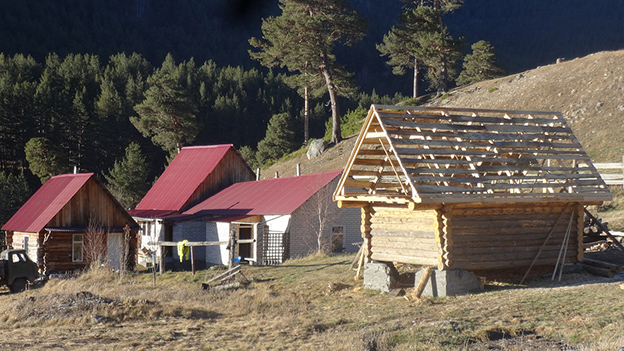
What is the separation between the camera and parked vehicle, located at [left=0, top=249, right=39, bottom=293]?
1236 inches

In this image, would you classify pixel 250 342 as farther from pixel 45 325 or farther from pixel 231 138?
pixel 231 138

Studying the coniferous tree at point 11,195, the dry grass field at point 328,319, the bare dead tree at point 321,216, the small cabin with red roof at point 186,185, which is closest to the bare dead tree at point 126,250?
the small cabin with red roof at point 186,185

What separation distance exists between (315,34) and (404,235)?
4339 cm

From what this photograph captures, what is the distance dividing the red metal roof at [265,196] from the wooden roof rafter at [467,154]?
39.1 feet

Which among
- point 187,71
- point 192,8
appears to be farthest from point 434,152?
point 192,8

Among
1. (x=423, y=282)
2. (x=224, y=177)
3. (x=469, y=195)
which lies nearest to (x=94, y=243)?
(x=224, y=177)

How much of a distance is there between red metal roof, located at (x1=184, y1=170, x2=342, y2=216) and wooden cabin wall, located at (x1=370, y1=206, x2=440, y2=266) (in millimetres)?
11107

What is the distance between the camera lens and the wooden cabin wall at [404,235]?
2119 centimetres

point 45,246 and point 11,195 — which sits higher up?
point 11,195

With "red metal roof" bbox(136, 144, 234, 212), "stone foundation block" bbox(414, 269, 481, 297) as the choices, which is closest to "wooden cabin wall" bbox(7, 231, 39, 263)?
"red metal roof" bbox(136, 144, 234, 212)

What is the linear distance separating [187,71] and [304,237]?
84532mm

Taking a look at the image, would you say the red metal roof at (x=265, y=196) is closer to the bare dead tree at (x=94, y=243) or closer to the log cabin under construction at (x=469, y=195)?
the bare dead tree at (x=94, y=243)

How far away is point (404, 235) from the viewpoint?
875 inches

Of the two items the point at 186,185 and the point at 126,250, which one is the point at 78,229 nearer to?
the point at 126,250
